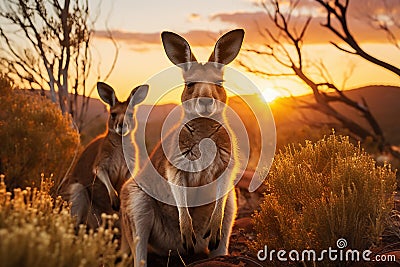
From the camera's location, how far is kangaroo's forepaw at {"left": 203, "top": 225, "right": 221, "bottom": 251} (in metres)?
4.81

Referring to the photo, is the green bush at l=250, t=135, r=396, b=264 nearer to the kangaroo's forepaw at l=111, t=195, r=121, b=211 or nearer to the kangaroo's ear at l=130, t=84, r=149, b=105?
the kangaroo's forepaw at l=111, t=195, r=121, b=211

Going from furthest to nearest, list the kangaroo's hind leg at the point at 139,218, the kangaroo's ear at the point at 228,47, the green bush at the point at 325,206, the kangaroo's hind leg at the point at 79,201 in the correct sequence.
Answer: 1. the kangaroo's hind leg at the point at 79,201
2. the kangaroo's hind leg at the point at 139,218
3. the kangaroo's ear at the point at 228,47
4. the green bush at the point at 325,206

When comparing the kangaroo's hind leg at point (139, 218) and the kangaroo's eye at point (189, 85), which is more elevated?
the kangaroo's eye at point (189, 85)

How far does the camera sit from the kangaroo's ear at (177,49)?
477cm


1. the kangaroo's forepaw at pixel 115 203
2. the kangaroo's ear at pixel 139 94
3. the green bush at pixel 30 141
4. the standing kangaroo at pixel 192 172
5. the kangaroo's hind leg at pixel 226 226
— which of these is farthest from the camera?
the green bush at pixel 30 141

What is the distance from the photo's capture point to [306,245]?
4.46 metres

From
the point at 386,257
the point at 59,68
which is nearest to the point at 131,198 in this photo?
the point at 386,257

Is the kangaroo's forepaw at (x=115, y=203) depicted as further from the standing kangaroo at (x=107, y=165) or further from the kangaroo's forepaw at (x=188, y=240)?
the kangaroo's forepaw at (x=188, y=240)

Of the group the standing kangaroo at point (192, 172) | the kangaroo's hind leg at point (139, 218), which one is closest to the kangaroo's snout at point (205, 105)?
the standing kangaroo at point (192, 172)

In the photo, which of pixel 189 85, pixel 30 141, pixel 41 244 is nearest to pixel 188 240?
pixel 189 85

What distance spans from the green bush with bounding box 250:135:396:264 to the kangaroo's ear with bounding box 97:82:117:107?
8.27 feet

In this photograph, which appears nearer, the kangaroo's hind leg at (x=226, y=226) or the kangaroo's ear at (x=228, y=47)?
the kangaroo's ear at (x=228, y=47)

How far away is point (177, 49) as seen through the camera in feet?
15.9

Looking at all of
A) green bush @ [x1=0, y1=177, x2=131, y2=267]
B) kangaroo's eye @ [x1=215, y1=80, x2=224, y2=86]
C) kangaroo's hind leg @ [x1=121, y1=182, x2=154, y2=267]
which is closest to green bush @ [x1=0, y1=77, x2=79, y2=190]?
kangaroo's hind leg @ [x1=121, y1=182, x2=154, y2=267]
